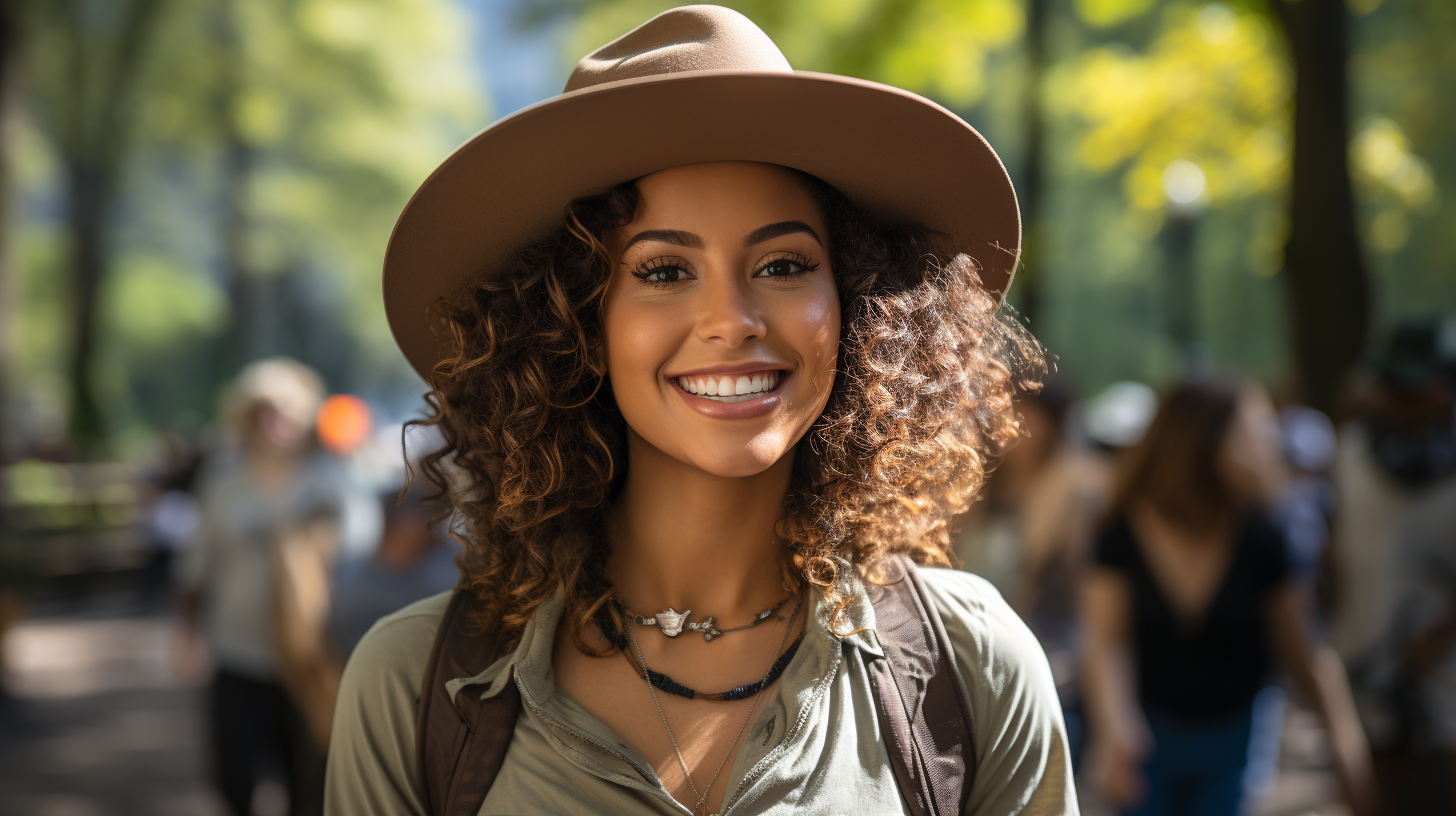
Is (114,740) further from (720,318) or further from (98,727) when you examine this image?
(720,318)

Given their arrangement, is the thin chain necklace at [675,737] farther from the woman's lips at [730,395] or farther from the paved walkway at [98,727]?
the paved walkway at [98,727]

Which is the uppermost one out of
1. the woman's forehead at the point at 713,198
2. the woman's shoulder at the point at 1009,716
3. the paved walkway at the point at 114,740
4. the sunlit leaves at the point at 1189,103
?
the sunlit leaves at the point at 1189,103

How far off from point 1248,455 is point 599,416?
107 inches

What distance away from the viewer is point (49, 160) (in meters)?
23.6

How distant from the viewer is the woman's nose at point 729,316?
1.69 meters

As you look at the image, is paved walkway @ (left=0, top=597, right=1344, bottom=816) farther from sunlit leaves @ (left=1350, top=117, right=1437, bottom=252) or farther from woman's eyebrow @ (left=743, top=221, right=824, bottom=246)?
sunlit leaves @ (left=1350, top=117, right=1437, bottom=252)

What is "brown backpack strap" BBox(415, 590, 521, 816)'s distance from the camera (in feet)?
5.40

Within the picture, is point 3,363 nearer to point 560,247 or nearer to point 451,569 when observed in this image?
point 451,569

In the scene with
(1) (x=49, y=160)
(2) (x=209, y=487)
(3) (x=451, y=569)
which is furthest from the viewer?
(1) (x=49, y=160)

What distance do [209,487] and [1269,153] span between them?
10478 mm

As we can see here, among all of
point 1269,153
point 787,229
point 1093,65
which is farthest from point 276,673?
point 1269,153

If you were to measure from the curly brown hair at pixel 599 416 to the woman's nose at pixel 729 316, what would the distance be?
0.65 ft

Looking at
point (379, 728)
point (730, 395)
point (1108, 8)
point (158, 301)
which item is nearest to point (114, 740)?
point (379, 728)

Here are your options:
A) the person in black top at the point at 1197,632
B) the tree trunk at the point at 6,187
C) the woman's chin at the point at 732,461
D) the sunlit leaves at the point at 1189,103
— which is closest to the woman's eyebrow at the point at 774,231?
the woman's chin at the point at 732,461
